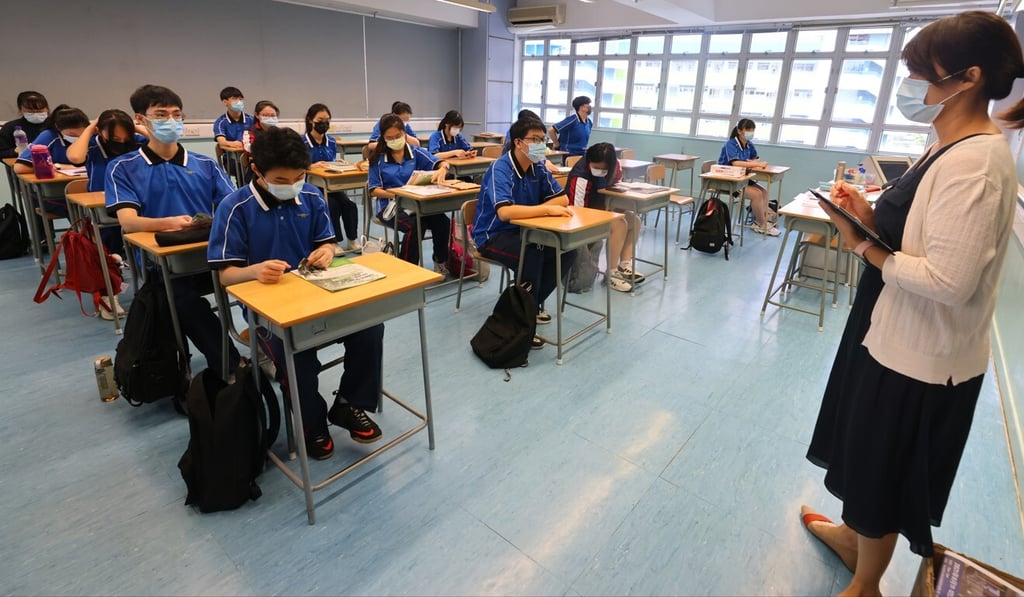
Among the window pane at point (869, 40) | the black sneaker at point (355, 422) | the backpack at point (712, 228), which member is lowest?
the black sneaker at point (355, 422)

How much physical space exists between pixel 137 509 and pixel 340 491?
0.66 meters

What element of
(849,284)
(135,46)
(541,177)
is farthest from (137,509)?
(135,46)

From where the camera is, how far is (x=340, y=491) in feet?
6.40

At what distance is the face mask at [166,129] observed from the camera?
8.04ft

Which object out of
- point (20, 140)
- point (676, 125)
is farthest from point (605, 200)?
point (676, 125)

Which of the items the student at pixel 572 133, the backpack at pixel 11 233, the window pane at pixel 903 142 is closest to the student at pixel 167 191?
the backpack at pixel 11 233

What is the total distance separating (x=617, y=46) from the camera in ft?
29.4

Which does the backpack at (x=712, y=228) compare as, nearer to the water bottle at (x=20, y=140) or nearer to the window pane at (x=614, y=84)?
the window pane at (x=614, y=84)

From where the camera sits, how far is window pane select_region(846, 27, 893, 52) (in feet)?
21.9

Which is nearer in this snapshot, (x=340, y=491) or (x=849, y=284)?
(x=340, y=491)

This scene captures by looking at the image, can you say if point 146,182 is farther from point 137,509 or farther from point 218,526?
point 218,526

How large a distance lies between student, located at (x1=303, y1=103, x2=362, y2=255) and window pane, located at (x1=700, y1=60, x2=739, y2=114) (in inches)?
231

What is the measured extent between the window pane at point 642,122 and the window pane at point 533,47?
91.9 inches

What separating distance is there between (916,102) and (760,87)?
24.4 feet
